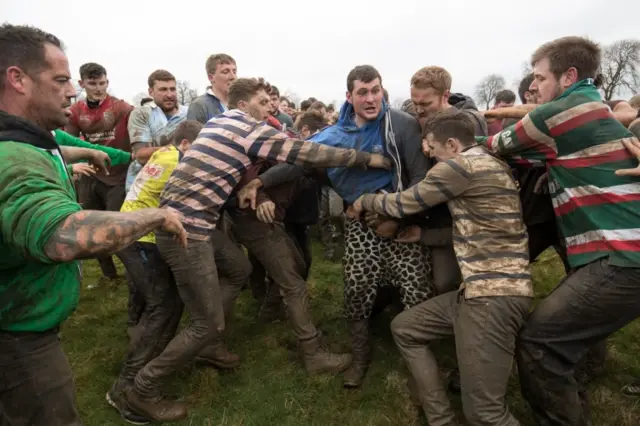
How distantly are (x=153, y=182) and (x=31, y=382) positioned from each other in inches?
74.1

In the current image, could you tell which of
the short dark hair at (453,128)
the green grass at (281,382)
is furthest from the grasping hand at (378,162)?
the green grass at (281,382)

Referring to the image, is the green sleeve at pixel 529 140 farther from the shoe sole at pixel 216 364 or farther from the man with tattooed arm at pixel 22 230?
the shoe sole at pixel 216 364

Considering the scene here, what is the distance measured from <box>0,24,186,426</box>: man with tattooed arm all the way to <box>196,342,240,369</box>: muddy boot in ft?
5.70

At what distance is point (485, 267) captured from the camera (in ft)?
8.84

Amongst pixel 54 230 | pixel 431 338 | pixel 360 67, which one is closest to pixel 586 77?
pixel 360 67

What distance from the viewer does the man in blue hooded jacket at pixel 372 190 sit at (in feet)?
11.3

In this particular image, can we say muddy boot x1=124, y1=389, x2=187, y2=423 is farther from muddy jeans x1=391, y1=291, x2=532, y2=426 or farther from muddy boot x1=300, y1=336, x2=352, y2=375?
muddy jeans x1=391, y1=291, x2=532, y2=426

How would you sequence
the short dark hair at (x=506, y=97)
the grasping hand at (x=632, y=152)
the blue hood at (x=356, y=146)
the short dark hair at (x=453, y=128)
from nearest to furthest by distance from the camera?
the grasping hand at (x=632, y=152)
the short dark hair at (x=453, y=128)
the blue hood at (x=356, y=146)
the short dark hair at (x=506, y=97)

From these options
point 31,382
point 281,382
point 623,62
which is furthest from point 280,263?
point 623,62

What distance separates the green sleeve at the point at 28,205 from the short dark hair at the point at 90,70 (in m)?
4.20

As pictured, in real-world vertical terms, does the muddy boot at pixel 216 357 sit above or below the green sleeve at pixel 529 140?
below

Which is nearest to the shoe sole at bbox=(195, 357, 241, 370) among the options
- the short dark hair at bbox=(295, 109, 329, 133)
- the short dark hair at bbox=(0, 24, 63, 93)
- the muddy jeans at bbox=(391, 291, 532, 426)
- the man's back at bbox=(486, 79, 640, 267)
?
the muddy jeans at bbox=(391, 291, 532, 426)

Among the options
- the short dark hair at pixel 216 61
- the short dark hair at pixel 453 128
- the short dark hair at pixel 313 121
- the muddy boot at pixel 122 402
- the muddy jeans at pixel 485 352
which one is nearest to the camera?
the muddy jeans at pixel 485 352

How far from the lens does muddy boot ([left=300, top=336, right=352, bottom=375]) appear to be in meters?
3.75
